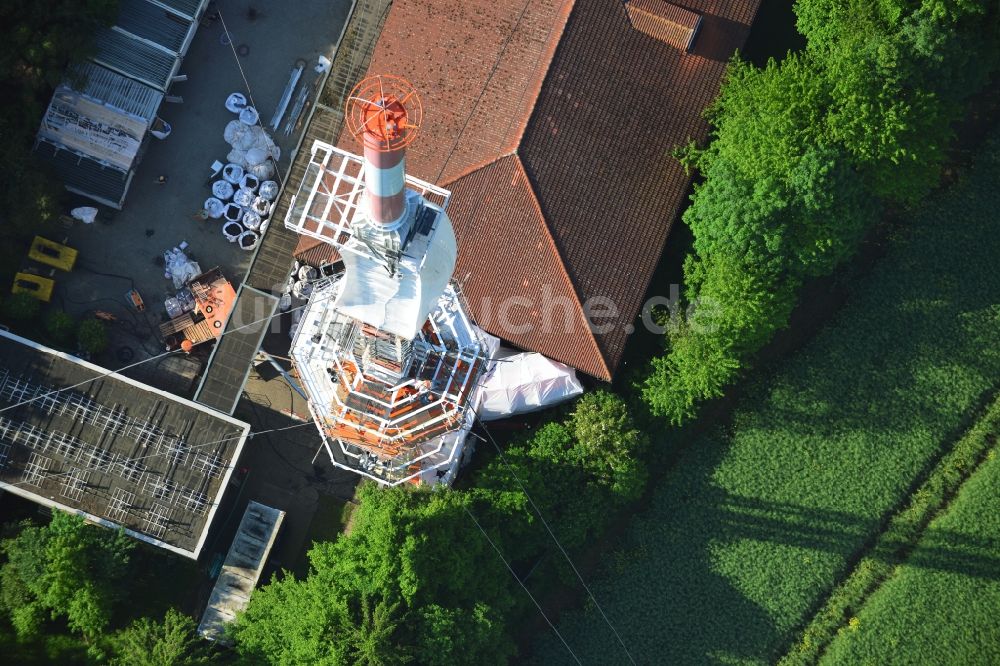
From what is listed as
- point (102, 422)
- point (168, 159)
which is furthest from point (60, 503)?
point (168, 159)

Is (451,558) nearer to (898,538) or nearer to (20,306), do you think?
(898,538)

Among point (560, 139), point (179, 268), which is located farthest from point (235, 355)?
point (560, 139)

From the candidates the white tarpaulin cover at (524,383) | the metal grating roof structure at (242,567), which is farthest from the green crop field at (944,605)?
the metal grating roof structure at (242,567)

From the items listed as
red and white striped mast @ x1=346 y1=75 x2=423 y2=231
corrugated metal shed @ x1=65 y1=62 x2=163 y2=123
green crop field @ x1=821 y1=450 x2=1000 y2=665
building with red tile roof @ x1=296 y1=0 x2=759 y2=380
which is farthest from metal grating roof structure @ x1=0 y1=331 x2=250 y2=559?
green crop field @ x1=821 y1=450 x2=1000 y2=665

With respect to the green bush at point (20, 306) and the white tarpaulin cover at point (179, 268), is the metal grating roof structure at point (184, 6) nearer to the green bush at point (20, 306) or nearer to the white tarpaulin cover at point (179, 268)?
the white tarpaulin cover at point (179, 268)

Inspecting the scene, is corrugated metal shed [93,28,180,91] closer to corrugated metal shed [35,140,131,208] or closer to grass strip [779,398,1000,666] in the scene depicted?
corrugated metal shed [35,140,131,208]

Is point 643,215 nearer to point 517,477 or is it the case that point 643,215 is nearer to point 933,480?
point 517,477

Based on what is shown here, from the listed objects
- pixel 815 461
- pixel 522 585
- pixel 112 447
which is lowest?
pixel 112 447

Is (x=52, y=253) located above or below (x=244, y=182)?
below
